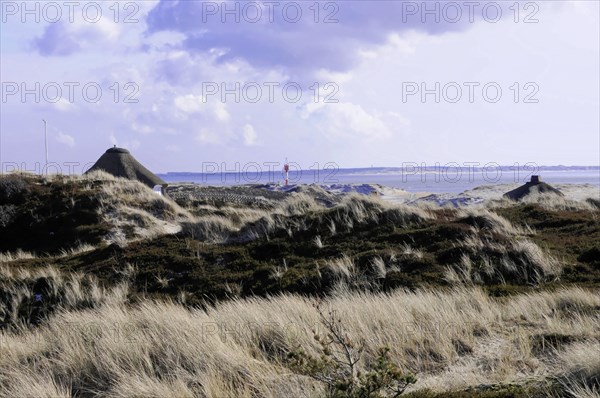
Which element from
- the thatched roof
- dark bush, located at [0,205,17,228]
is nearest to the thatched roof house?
the thatched roof

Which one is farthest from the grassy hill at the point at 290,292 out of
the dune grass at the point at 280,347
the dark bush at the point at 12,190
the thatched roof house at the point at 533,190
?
the thatched roof house at the point at 533,190

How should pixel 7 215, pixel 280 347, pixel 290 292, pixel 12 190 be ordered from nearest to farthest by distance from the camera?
1. pixel 280 347
2. pixel 290 292
3. pixel 7 215
4. pixel 12 190

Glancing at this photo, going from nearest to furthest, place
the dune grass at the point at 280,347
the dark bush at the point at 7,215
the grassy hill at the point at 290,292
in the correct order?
1. the dune grass at the point at 280,347
2. the grassy hill at the point at 290,292
3. the dark bush at the point at 7,215

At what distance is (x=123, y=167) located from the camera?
113 ft

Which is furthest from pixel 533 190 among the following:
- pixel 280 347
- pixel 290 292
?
pixel 280 347

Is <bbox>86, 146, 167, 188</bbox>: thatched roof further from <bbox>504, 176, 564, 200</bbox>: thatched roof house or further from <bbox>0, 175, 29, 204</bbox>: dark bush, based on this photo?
<bbox>504, 176, 564, 200</bbox>: thatched roof house

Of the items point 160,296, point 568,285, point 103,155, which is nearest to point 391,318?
point 568,285

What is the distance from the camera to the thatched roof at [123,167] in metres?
34.1

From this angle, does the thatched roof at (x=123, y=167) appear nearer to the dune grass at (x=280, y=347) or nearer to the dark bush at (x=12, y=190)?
the dark bush at (x=12, y=190)

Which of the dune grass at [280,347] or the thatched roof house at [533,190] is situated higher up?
the thatched roof house at [533,190]

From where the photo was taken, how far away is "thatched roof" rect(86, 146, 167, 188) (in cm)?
3412

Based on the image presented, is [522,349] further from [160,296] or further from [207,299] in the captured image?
[160,296]

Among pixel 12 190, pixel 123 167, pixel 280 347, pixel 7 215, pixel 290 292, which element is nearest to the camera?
pixel 280 347

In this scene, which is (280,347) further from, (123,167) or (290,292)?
(123,167)
